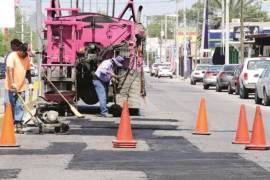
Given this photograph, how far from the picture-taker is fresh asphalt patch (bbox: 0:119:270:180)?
979cm

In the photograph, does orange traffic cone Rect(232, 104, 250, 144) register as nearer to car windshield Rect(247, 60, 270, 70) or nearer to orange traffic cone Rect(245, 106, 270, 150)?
orange traffic cone Rect(245, 106, 270, 150)

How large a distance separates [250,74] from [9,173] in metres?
24.4

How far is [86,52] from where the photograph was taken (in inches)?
795

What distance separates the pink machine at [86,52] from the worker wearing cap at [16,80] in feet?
13.7

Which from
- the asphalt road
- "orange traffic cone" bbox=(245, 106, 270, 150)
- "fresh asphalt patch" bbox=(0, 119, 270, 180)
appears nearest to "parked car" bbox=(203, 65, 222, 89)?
the asphalt road

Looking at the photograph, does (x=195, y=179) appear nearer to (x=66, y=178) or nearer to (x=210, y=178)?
(x=210, y=178)

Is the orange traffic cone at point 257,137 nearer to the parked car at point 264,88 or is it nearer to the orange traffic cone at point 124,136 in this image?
the orange traffic cone at point 124,136

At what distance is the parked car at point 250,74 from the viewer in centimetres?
3304

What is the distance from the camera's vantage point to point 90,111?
22.4 meters

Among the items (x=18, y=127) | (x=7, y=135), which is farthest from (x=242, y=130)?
(x=18, y=127)

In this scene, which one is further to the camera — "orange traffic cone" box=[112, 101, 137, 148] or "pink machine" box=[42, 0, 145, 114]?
"pink machine" box=[42, 0, 145, 114]

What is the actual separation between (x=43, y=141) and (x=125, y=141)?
1778 millimetres

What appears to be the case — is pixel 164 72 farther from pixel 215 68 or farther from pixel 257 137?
pixel 257 137

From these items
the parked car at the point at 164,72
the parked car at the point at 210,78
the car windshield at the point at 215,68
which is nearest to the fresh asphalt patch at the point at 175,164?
the parked car at the point at 210,78
